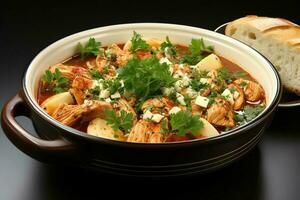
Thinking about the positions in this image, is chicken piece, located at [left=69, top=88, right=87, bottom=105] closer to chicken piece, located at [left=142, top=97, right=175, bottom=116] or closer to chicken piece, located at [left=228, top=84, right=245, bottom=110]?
chicken piece, located at [left=142, top=97, right=175, bottom=116]

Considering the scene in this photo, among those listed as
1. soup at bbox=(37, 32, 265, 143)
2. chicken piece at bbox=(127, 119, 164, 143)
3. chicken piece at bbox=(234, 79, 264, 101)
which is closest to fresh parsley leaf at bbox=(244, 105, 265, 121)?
soup at bbox=(37, 32, 265, 143)

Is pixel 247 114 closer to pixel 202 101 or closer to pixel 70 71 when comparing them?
pixel 202 101

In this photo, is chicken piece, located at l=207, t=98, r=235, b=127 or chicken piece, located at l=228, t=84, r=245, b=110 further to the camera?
chicken piece, located at l=228, t=84, r=245, b=110

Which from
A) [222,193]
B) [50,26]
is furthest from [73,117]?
[50,26]

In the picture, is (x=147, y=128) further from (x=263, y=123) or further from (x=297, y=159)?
(x=297, y=159)

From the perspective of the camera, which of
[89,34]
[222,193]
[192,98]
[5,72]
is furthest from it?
[5,72]

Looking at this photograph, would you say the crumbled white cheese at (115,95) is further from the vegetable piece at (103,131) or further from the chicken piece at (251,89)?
the chicken piece at (251,89)
